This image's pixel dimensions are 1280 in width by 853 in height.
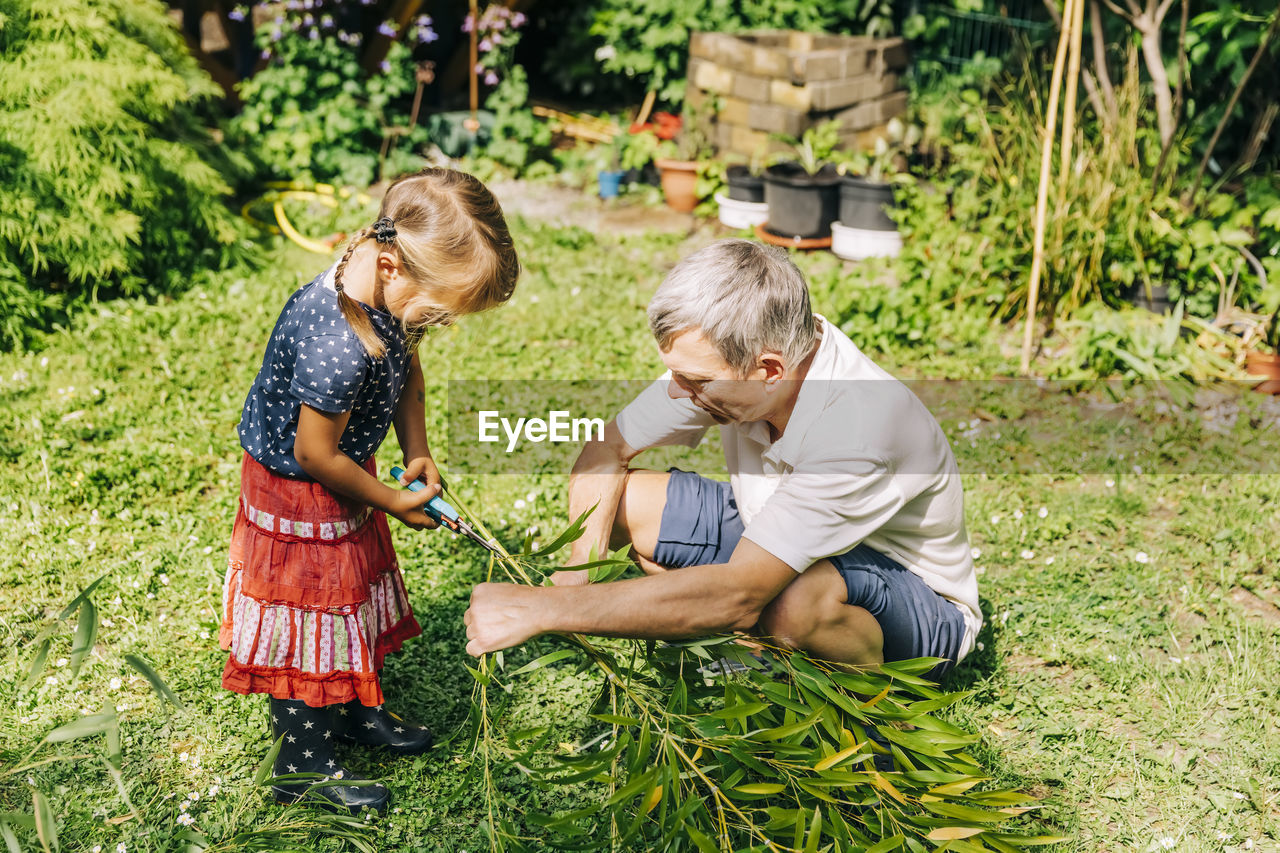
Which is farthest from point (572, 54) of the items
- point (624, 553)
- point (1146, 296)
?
point (624, 553)

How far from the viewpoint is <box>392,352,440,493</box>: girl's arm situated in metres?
2.30

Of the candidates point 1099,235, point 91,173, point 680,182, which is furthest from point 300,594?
point 680,182

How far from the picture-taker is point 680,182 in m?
6.27

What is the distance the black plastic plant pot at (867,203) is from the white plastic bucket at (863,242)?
0.04m

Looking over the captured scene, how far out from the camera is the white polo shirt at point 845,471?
6.61 ft

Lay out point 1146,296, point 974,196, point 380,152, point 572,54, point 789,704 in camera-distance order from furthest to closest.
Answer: point 572,54 < point 380,152 < point 974,196 < point 1146,296 < point 789,704

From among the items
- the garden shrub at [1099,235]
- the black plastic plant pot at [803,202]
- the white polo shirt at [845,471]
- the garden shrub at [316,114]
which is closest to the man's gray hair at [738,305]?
the white polo shirt at [845,471]

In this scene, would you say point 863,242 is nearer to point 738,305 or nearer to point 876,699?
point 738,305

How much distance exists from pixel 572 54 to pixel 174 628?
6244 millimetres

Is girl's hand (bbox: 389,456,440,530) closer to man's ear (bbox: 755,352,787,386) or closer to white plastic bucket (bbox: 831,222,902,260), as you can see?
man's ear (bbox: 755,352,787,386)

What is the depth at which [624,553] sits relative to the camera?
1946 mm

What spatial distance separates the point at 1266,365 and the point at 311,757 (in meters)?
3.78

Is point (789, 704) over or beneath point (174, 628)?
over

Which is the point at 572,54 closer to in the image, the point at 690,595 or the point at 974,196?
the point at 974,196
